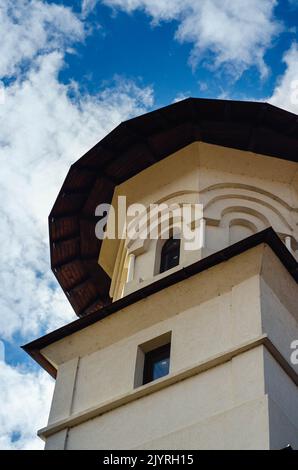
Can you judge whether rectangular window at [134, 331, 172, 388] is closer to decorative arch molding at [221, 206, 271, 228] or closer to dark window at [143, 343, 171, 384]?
dark window at [143, 343, 171, 384]

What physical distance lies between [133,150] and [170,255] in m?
2.89

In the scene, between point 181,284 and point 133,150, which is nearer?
point 181,284

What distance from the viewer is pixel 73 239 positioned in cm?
2005

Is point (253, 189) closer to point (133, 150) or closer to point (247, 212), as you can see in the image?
point (247, 212)

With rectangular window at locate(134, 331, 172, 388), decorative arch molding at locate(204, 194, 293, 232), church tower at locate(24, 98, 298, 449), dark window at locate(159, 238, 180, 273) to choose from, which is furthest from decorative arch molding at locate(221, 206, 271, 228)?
rectangular window at locate(134, 331, 172, 388)

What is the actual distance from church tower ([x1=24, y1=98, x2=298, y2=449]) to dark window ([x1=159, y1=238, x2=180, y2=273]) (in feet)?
0.09

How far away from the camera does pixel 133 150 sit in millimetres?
18562

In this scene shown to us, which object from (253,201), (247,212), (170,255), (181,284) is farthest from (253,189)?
(181,284)

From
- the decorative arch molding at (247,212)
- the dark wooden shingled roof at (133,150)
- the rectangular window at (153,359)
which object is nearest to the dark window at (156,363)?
the rectangular window at (153,359)

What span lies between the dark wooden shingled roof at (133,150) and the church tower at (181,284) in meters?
0.03

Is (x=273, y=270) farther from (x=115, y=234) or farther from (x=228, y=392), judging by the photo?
(x=115, y=234)

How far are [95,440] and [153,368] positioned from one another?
1.57 metres
